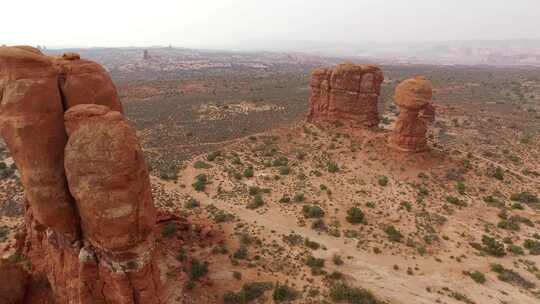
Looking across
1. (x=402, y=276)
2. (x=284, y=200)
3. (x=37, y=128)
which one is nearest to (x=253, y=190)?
(x=284, y=200)

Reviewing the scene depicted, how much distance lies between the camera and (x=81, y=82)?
40.8ft

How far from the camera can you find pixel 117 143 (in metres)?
10.8

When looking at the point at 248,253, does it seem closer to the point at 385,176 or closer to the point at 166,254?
the point at 166,254

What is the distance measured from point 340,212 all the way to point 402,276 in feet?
24.4

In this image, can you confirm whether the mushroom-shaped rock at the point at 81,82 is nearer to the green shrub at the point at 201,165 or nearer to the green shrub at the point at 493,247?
the green shrub at the point at 201,165

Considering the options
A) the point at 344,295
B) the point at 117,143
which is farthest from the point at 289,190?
the point at 117,143

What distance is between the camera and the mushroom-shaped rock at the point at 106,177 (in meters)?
10.6

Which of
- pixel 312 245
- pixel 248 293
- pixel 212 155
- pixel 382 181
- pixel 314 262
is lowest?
pixel 248 293

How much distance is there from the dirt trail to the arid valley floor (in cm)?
Answer: 8

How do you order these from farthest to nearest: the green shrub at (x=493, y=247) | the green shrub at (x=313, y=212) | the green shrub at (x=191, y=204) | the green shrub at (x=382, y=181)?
the green shrub at (x=382, y=181), the green shrub at (x=191, y=204), the green shrub at (x=313, y=212), the green shrub at (x=493, y=247)

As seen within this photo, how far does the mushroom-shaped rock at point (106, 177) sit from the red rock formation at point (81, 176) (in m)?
0.03

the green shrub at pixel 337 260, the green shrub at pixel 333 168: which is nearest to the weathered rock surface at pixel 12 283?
the green shrub at pixel 337 260

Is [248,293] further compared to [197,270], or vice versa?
[197,270]

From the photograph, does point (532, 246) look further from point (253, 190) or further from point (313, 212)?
point (253, 190)
